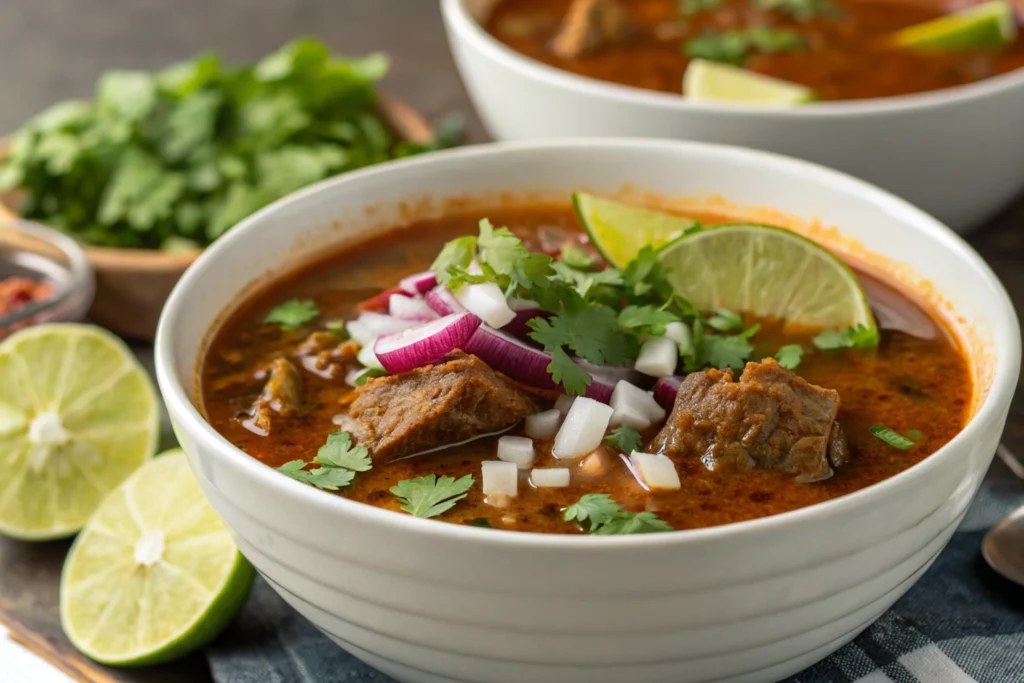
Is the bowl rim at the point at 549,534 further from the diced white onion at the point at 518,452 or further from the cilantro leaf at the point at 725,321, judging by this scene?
the cilantro leaf at the point at 725,321

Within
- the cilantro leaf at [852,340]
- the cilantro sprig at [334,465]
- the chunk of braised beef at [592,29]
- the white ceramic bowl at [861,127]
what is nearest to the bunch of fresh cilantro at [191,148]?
the chunk of braised beef at [592,29]

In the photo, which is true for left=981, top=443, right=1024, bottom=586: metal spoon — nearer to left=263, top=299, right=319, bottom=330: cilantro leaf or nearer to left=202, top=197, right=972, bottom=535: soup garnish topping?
left=202, top=197, right=972, bottom=535: soup garnish topping

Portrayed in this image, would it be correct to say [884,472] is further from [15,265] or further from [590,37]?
[15,265]

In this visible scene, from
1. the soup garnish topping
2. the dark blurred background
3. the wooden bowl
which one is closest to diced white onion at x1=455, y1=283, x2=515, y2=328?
the soup garnish topping

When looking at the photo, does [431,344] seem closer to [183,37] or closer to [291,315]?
[291,315]

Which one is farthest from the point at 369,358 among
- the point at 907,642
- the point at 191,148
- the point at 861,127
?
the point at 191,148

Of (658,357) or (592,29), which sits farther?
(592,29)

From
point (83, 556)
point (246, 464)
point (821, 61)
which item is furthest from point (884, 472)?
point (821, 61)
